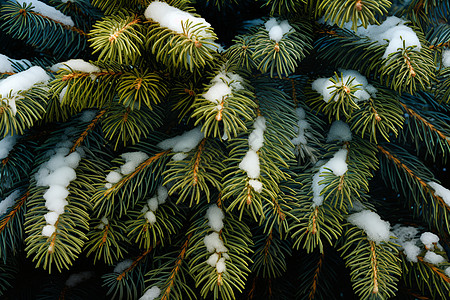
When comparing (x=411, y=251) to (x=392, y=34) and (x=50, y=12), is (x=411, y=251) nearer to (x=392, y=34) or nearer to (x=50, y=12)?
(x=392, y=34)

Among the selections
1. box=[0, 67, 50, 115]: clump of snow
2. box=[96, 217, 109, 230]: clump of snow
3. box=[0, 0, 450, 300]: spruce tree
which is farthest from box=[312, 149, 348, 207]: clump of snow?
box=[0, 67, 50, 115]: clump of snow

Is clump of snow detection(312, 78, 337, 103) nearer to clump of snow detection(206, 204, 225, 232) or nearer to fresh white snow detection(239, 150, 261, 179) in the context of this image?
fresh white snow detection(239, 150, 261, 179)

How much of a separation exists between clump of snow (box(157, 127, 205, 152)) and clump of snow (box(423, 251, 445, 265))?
0.41m

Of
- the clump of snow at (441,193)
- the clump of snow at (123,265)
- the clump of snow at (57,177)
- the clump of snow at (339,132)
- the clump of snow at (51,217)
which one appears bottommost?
the clump of snow at (123,265)

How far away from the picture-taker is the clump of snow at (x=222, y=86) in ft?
1.71

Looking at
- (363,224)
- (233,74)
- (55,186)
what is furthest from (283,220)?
(55,186)

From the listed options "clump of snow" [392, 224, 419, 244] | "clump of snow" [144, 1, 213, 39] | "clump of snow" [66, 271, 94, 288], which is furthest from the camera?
"clump of snow" [66, 271, 94, 288]

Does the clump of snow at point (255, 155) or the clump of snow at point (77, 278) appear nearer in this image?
the clump of snow at point (255, 155)

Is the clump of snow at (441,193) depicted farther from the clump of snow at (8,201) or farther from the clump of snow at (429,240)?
the clump of snow at (8,201)

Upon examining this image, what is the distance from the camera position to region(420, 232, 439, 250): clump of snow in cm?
58

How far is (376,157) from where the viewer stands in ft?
2.11

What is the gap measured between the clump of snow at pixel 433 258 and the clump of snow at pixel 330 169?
7.8 inches

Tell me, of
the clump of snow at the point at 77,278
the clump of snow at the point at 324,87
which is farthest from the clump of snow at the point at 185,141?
the clump of snow at the point at 77,278

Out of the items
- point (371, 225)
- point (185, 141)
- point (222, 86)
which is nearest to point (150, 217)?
point (185, 141)
